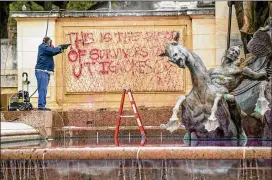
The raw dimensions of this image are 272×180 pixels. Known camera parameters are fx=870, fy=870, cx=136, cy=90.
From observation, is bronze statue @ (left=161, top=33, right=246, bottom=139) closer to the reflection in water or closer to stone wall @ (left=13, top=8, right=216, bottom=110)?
the reflection in water

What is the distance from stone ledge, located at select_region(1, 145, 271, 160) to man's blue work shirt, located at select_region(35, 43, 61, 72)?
7.30 metres

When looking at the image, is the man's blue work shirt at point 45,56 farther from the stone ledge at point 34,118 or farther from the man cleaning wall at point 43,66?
the stone ledge at point 34,118

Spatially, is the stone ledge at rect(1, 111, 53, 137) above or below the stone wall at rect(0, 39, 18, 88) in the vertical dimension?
below

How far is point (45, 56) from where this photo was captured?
1764 cm

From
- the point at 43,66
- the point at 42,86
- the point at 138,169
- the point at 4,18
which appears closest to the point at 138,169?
the point at 138,169

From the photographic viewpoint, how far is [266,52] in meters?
12.9

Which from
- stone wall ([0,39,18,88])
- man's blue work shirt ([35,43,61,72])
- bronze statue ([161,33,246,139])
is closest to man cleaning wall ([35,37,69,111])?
man's blue work shirt ([35,43,61,72])

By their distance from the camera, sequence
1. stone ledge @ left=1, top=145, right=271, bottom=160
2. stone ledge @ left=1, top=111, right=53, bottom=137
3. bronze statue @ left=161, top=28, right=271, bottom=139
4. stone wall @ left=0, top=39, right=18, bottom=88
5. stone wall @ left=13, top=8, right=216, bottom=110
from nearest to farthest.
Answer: stone ledge @ left=1, top=145, right=271, bottom=160, bronze statue @ left=161, top=28, right=271, bottom=139, stone ledge @ left=1, top=111, right=53, bottom=137, stone wall @ left=13, top=8, right=216, bottom=110, stone wall @ left=0, top=39, right=18, bottom=88

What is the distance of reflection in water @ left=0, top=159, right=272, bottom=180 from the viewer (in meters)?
9.82

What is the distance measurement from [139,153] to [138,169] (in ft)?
0.80

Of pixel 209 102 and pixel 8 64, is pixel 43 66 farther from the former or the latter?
pixel 8 64

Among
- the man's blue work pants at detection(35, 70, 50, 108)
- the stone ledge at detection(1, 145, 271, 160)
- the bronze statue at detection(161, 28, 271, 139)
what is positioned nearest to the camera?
the stone ledge at detection(1, 145, 271, 160)

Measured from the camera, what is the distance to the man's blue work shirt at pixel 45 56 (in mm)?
17439

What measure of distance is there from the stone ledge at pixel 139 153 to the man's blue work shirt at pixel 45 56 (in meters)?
7.30
